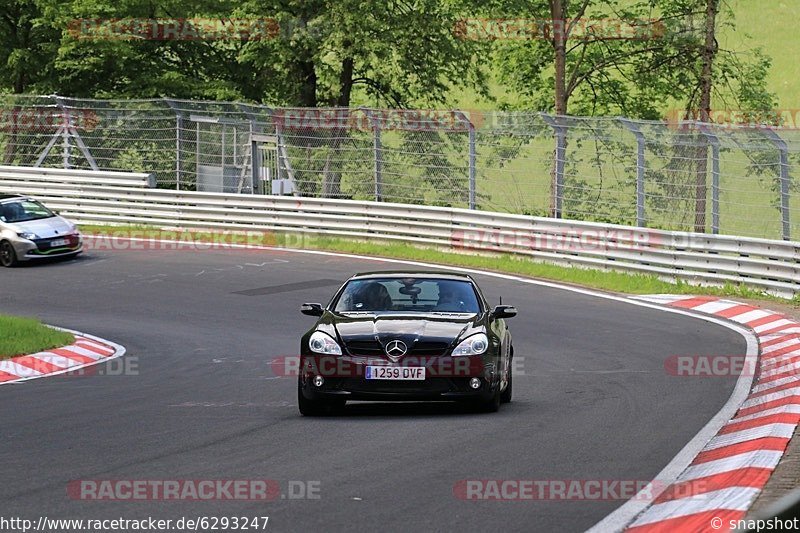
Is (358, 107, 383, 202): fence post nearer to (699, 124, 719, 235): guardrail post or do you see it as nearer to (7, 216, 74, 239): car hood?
(7, 216, 74, 239): car hood

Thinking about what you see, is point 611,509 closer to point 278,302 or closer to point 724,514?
point 724,514

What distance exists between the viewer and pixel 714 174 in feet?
74.9

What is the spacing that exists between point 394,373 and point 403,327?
54 centimetres

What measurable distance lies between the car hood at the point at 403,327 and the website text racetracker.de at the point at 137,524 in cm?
417

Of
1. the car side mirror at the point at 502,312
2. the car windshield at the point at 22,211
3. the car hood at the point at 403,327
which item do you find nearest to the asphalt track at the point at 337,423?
the car hood at the point at 403,327

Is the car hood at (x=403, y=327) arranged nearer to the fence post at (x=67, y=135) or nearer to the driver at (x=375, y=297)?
the driver at (x=375, y=297)

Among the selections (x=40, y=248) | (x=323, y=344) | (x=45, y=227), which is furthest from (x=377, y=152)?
(x=323, y=344)

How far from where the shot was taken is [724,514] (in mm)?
7707

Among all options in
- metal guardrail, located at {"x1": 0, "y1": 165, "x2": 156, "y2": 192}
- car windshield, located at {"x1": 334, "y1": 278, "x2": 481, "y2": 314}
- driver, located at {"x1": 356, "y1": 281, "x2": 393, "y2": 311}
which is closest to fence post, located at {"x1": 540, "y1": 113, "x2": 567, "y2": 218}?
metal guardrail, located at {"x1": 0, "y1": 165, "x2": 156, "y2": 192}

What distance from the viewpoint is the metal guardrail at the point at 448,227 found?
22203mm

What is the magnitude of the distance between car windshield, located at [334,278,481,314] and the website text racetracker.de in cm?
514

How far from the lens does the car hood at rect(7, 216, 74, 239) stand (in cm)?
2698

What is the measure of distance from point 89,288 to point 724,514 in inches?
706

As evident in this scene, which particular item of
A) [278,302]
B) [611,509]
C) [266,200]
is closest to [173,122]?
[266,200]
